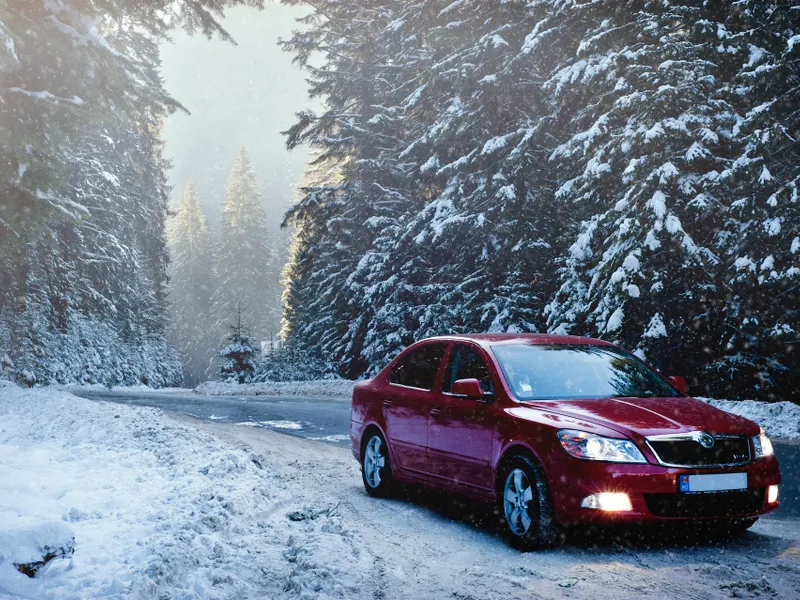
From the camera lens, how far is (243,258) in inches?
3307

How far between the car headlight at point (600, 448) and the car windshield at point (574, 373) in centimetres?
84

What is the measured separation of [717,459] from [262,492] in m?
4.40

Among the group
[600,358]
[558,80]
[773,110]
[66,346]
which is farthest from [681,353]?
[66,346]

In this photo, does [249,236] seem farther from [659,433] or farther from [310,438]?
[659,433]

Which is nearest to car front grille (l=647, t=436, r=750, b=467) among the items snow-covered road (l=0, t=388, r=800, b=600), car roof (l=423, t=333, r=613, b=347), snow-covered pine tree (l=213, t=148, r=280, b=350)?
snow-covered road (l=0, t=388, r=800, b=600)

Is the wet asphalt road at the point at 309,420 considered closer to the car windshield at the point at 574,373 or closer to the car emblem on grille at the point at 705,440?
the car windshield at the point at 574,373

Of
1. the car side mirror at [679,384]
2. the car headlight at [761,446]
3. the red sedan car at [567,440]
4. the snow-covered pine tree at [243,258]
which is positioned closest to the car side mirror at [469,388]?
the red sedan car at [567,440]

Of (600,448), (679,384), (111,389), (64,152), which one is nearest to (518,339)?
(679,384)

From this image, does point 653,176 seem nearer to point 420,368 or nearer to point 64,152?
point 420,368

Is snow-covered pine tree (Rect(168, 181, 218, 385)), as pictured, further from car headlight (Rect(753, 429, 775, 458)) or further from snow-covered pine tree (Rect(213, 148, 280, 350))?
car headlight (Rect(753, 429, 775, 458))

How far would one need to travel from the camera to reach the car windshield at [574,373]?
6.82 metres

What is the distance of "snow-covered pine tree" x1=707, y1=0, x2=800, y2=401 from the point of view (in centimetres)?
1543

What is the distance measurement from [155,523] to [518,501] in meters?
2.73

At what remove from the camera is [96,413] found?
1573 cm
